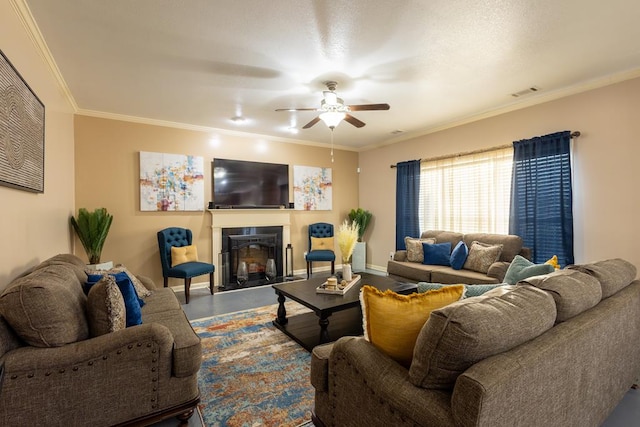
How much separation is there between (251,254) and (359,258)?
2262 millimetres

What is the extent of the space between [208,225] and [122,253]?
1.27 m

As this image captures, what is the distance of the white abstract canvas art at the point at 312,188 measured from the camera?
600cm

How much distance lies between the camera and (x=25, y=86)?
86.5 inches

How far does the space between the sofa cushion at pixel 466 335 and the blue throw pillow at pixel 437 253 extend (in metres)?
3.34

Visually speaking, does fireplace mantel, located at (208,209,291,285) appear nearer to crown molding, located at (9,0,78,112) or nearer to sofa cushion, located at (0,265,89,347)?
crown molding, located at (9,0,78,112)

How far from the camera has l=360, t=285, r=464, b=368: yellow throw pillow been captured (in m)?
1.29

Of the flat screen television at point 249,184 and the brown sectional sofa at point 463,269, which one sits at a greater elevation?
the flat screen television at point 249,184

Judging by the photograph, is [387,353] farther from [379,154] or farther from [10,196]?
[379,154]

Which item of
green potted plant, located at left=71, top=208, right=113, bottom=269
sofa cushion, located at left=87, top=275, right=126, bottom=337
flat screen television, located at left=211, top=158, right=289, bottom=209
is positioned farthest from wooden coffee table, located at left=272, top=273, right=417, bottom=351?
green potted plant, located at left=71, top=208, right=113, bottom=269

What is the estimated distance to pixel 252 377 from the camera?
7.47 ft

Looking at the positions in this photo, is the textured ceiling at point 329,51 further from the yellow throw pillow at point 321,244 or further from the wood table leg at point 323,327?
the yellow throw pillow at point 321,244

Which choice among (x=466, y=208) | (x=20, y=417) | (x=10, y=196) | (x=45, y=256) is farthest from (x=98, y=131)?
(x=466, y=208)

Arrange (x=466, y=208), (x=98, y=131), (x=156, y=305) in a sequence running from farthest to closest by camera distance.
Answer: (x=466, y=208), (x=98, y=131), (x=156, y=305)

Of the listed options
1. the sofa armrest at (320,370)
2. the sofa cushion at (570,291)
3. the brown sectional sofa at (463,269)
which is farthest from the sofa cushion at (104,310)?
the brown sectional sofa at (463,269)
